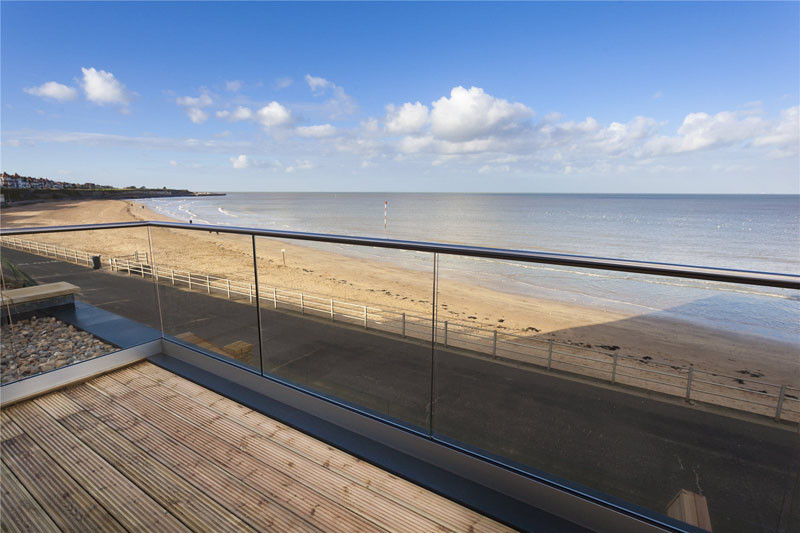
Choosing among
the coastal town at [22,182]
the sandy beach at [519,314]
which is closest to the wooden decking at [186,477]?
the sandy beach at [519,314]

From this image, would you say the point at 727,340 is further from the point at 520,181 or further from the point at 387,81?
the point at 520,181

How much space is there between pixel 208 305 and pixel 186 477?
6117mm

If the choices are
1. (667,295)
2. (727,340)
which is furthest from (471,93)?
(727,340)

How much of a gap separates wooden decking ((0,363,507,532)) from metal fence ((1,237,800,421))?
1.37m

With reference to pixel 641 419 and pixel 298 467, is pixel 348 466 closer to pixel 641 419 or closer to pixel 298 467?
pixel 298 467

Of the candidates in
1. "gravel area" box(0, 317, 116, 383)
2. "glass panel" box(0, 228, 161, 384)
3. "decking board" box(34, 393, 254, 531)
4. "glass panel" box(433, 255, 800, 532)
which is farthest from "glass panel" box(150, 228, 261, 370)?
"glass panel" box(433, 255, 800, 532)

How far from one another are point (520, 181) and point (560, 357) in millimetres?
81297

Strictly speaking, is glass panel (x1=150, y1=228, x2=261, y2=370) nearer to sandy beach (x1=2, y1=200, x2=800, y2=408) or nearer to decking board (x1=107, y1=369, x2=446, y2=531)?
sandy beach (x1=2, y1=200, x2=800, y2=408)

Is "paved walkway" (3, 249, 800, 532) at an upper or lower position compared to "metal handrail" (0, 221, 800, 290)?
lower

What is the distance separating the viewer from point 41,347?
2.69 metres

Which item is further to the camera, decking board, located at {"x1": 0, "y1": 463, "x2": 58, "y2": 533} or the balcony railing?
the balcony railing

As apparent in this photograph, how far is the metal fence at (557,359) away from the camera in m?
4.05

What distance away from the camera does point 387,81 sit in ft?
124

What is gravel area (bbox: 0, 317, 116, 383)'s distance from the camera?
2326 millimetres
